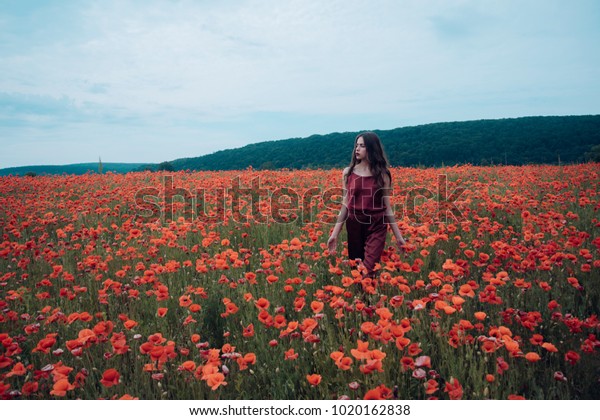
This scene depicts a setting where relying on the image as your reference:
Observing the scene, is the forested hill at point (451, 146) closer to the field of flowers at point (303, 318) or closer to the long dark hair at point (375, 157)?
the field of flowers at point (303, 318)

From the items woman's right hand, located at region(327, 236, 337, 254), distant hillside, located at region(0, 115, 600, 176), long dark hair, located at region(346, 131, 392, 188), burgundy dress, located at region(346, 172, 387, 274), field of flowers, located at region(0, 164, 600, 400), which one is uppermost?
distant hillside, located at region(0, 115, 600, 176)

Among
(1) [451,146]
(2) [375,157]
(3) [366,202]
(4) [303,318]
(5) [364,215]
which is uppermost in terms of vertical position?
(1) [451,146]

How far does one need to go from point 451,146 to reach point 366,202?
22262 mm

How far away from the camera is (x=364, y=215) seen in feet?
12.8

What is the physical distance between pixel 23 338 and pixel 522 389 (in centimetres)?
322

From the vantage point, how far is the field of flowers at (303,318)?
81.5 inches

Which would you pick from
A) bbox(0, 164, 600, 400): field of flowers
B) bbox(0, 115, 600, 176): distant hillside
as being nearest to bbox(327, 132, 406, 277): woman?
bbox(0, 164, 600, 400): field of flowers

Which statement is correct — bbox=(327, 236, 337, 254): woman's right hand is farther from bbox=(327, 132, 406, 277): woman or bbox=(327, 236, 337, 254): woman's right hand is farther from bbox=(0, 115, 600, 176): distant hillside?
bbox=(0, 115, 600, 176): distant hillside

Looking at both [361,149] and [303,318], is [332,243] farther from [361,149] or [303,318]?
[303,318]

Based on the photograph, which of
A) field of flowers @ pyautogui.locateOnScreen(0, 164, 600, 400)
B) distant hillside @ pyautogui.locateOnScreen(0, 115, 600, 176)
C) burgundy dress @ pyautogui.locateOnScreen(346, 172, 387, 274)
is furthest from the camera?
distant hillside @ pyautogui.locateOnScreen(0, 115, 600, 176)

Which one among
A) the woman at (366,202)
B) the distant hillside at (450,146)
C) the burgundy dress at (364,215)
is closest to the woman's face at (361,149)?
the woman at (366,202)

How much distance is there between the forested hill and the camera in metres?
20.8

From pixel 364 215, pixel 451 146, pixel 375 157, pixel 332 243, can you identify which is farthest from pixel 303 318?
pixel 451 146

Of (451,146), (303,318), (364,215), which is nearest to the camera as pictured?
(303,318)
